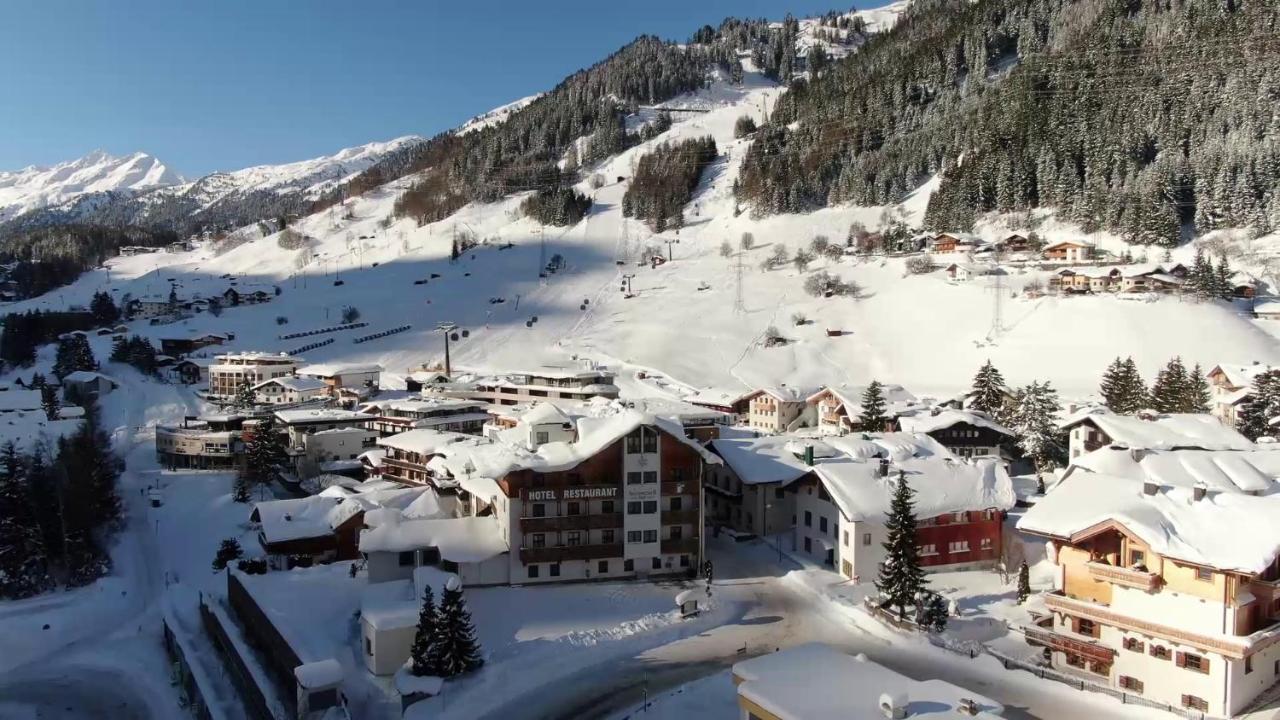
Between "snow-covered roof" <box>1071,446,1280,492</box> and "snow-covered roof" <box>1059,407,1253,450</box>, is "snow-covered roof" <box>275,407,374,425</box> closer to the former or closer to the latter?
"snow-covered roof" <box>1059,407,1253,450</box>

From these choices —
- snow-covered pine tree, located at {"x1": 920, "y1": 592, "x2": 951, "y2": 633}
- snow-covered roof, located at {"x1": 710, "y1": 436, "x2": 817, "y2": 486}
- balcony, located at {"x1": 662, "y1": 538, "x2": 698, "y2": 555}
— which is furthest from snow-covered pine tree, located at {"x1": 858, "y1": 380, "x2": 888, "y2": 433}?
snow-covered pine tree, located at {"x1": 920, "y1": 592, "x2": 951, "y2": 633}

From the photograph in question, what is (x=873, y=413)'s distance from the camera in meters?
55.7

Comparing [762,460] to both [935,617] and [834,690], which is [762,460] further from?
[834,690]

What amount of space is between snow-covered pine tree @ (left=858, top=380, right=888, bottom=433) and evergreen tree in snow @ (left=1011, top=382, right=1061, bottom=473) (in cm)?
825

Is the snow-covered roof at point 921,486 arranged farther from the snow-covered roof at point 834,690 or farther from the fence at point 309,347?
the fence at point 309,347

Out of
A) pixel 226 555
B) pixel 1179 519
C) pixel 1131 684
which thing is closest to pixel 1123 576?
pixel 1179 519

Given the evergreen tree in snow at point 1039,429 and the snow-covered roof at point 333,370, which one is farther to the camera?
the snow-covered roof at point 333,370

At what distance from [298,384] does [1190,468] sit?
7465 cm

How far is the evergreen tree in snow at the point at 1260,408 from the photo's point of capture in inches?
2062

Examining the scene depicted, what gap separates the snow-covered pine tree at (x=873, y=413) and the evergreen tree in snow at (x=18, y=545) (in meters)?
→ 46.4

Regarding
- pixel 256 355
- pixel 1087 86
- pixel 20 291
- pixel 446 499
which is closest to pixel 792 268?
pixel 1087 86

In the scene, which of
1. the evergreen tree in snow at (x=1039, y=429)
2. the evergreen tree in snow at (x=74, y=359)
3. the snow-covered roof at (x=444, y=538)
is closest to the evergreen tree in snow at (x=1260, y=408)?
the evergreen tree in snow at (x=1039, y=429)

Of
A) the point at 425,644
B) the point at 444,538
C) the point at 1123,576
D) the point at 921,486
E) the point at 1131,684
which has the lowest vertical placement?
the point at 1131,684

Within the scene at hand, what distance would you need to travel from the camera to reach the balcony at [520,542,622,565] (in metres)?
32.6
